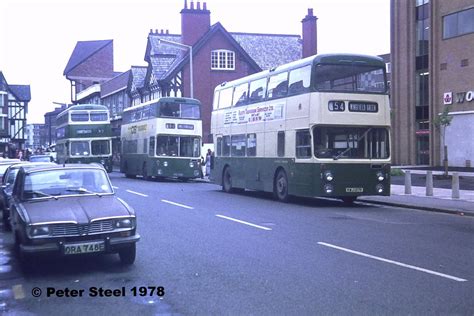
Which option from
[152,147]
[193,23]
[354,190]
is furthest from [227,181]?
[193,23]

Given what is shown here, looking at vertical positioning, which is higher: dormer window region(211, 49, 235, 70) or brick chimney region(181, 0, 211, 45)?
brick chimney region(181, 0, 211, 45)

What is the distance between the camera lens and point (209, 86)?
48.7 meters

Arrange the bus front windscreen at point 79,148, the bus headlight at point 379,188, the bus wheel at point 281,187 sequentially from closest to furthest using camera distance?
1. the bus headlight at point 379,188
2. the bus wheel at point 281,187
3. the bus front windscreen at point 79,148

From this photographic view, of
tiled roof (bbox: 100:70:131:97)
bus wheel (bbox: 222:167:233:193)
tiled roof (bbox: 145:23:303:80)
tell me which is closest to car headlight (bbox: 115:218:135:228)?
bus wheel (bbox: 222:167:233:193)

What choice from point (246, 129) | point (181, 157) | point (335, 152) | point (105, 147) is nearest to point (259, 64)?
point (105, 147)

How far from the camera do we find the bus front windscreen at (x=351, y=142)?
17500mm

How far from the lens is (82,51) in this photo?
97.8m

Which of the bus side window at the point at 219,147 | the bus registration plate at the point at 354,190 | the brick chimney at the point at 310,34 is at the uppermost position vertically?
the brick chimney at the point at 310,34

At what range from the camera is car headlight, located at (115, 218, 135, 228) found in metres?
8.47

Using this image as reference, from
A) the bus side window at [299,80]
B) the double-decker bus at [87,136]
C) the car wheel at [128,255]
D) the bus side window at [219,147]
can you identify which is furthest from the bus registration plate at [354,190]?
the double-decker bus at [87,136]

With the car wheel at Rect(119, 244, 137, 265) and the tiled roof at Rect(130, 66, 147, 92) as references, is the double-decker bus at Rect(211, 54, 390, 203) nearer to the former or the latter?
the car wheel at Rect(119, 244, 137, 265)

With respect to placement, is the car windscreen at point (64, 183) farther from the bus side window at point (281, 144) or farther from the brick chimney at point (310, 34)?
the brick chimney at point (310, 34)

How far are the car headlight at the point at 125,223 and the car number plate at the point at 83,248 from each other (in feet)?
1.12

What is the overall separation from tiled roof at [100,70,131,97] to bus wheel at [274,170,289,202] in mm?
44692
